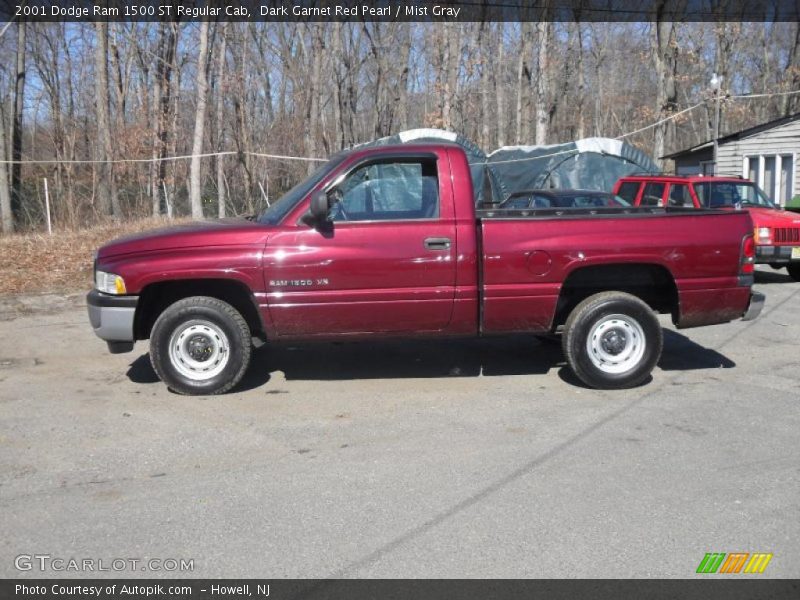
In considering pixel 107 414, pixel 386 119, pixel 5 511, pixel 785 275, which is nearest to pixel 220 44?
pixel 386 119

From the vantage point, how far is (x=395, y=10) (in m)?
34.8

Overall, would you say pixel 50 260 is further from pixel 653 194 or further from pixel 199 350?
pixel 653 194

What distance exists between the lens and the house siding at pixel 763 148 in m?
21.2

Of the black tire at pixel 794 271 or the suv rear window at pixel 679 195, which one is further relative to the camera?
the black tire at pixel 794 271

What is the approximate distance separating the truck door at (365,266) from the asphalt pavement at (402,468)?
67 centimetres

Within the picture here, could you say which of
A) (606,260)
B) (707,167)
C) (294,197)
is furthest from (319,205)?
(707,167)

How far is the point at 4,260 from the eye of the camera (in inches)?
541

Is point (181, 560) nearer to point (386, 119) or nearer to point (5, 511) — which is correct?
point (5, 511)

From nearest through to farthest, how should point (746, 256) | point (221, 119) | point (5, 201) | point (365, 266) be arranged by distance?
1. point (365, 266)
2. point (746, 256)
3. point (5, 201)
4. point (221, 119)

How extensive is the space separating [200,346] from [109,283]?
88 centimetres

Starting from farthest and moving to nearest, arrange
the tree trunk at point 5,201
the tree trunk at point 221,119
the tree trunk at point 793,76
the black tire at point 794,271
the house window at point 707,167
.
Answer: the tree trunk at point 793,76, the house window at point 707,167, the tree trunk at point 221,119, the tree trunk at point 5,201, the black tire at point 794,271

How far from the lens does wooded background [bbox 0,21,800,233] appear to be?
915 inches

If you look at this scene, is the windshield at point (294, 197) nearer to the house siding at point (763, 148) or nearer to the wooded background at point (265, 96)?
the wooded background at point (265, 96)

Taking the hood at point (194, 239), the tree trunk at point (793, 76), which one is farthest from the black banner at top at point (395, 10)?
the hood at point (194, 239)
